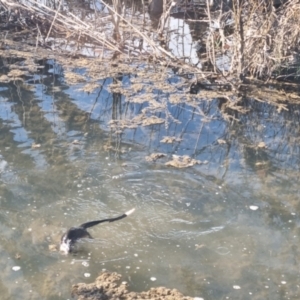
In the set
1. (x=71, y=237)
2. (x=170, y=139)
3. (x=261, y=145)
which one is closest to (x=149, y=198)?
(x=71, y=237)

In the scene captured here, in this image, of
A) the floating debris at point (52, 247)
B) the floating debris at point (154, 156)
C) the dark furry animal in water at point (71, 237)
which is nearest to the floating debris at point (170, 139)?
the floating debris at point (154, 156)

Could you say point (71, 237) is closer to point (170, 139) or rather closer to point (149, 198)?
point (149, 198)

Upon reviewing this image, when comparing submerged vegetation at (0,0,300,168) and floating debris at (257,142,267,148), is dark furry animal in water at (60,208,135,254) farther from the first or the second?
floating debris at (257,142,267,148)

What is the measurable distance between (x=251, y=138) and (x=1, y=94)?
3.56 metres

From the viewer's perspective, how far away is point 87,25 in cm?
943

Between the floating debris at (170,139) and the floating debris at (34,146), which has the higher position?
the floating debris at (170,139)

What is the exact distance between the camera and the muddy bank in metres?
3.96

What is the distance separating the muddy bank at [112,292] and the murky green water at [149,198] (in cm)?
9

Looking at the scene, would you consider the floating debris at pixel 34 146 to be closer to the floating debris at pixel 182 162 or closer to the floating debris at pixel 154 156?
the floating debris at pixel 154 156

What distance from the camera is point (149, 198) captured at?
5.27 meters

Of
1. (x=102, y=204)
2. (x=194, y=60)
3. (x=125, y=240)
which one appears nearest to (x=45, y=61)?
(x=194, y=60)

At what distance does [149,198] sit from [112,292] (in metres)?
1.43

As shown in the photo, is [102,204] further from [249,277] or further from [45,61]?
[45,61]

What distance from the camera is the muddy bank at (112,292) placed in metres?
3.96
